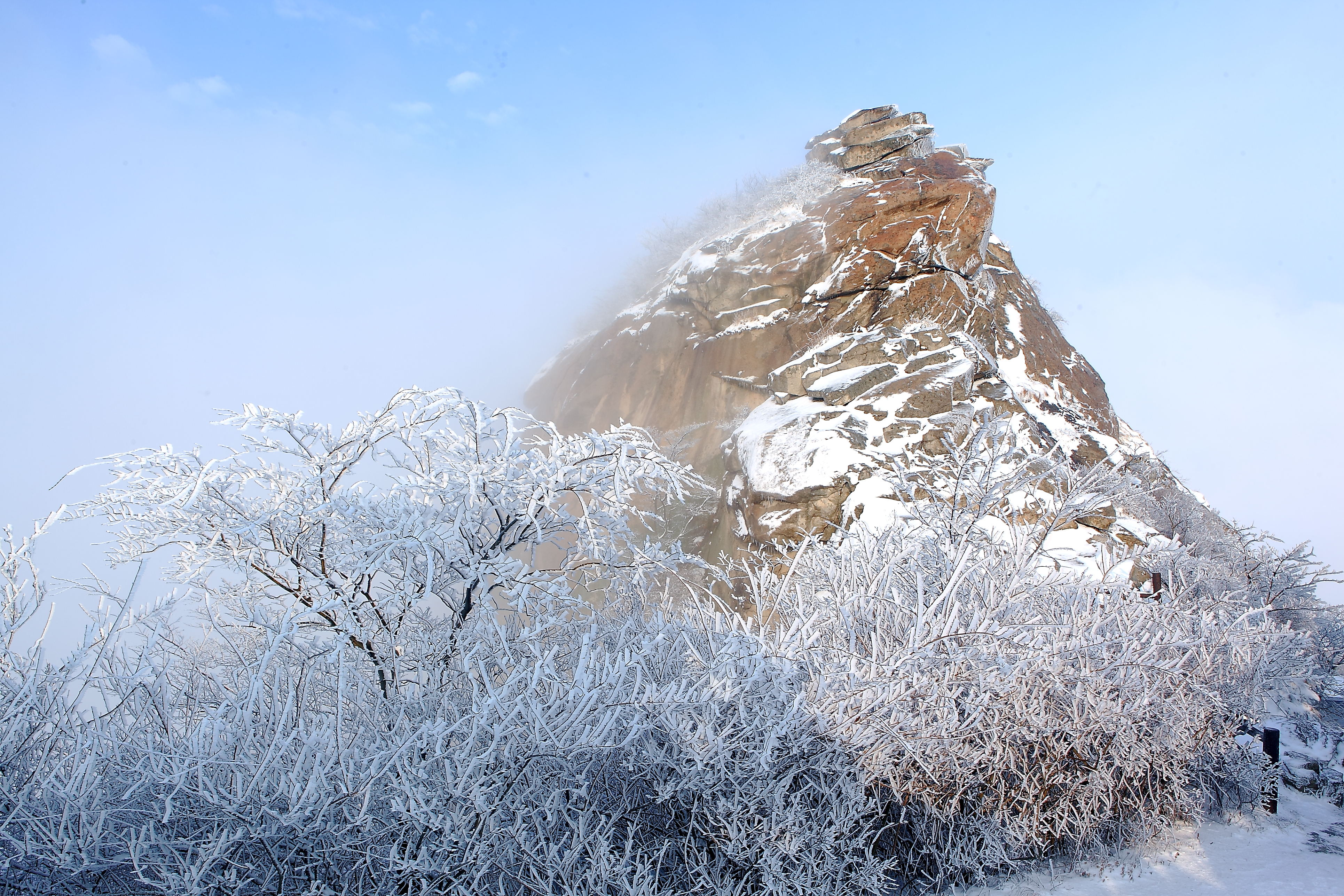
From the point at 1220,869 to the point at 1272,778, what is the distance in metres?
1.50

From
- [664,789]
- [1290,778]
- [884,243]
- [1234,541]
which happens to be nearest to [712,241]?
[884,243]

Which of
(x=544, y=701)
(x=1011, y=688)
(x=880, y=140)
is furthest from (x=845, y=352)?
(x=544, y=701)

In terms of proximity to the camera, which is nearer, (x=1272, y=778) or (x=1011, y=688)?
(x=1011, y=688)

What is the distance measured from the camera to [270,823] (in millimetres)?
2277

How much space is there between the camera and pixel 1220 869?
4.07 meters

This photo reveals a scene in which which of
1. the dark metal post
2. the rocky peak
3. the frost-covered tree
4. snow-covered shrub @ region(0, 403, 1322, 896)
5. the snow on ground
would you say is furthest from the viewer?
the rocky peak

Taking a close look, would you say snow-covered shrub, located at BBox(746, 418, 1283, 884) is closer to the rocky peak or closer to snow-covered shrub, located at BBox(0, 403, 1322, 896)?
snow-covered shrub, located at BBox(0, 403, 1322, 896)

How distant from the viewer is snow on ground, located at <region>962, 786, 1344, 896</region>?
12.3 ft

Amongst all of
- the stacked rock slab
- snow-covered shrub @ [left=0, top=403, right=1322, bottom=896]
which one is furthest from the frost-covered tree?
the stacked rock slab

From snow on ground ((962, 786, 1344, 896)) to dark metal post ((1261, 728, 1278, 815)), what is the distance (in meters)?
0.13

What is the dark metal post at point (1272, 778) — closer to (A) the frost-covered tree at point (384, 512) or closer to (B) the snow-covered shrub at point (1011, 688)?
(B) the snow-covered shrub at point (1011, 688)

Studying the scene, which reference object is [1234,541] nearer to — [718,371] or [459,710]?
[718,371]

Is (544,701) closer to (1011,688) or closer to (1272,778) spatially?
(1011,688)

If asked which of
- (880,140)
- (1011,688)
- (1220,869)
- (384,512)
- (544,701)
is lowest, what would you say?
(1220,869)
